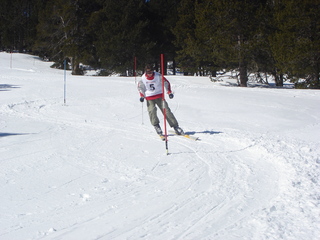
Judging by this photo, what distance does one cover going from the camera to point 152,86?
28.9 feet

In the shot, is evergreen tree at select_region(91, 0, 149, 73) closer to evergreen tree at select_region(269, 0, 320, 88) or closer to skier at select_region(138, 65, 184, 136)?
evergreen tree at select_region(269, 0, 320, 88)

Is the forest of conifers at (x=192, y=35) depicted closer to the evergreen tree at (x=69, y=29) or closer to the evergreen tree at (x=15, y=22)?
the evergreen tree at (x=69, y=29)

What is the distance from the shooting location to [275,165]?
6.29 metres

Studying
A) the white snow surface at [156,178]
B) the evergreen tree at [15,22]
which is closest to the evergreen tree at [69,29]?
the evergreen tree at [15,22]

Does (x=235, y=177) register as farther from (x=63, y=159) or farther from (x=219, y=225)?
(x=63, y=159)

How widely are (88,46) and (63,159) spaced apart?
3066 cm

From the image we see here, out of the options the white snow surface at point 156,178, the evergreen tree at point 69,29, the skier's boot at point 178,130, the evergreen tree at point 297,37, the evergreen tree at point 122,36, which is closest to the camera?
the white snow surface at point 156,178

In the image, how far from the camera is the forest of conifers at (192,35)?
21234mm

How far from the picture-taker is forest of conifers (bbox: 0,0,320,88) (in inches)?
836

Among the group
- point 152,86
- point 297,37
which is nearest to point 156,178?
point 152,86

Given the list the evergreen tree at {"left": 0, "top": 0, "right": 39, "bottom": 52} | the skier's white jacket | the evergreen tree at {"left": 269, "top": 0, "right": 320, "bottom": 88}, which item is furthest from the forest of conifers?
the skier's white jacket

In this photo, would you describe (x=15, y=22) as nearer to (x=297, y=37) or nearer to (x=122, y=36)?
(x=122, y=36)

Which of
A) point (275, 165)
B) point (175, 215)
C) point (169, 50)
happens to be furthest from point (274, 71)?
point (175, 215)

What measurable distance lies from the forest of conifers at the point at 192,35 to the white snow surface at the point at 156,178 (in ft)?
36.3
